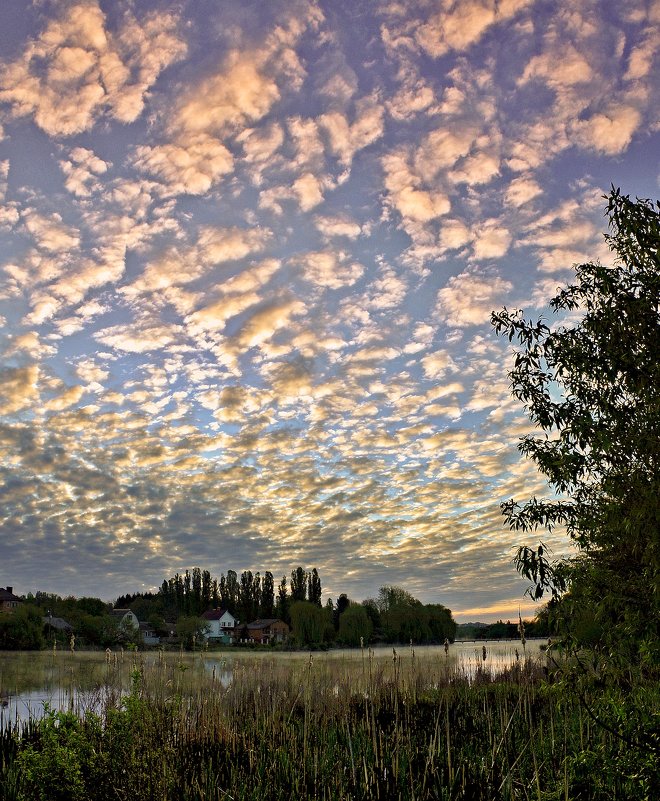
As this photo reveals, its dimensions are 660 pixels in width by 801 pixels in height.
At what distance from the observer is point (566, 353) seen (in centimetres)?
971

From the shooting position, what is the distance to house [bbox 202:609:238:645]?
100762 mm

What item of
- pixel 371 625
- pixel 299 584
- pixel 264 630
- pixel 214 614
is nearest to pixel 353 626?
pixel 371 625

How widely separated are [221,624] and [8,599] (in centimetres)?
3249

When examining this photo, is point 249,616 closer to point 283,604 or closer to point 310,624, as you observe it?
point 283,604

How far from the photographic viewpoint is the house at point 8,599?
312 ft

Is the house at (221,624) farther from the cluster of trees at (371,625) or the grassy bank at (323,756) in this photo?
the grassy bank at (323,756)

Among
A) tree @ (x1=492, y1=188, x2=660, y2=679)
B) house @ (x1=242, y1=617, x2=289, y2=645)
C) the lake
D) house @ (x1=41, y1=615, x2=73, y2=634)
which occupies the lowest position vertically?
house @ (x1=242, y1=617, x2=289, y2=645)

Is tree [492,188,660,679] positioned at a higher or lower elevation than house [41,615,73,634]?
higher

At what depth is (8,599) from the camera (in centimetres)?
10019

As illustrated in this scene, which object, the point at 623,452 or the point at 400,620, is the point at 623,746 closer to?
the point at 623,452

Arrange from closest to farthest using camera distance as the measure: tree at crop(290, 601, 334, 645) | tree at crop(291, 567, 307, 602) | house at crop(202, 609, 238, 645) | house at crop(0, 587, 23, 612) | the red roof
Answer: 1. tree at crop(290, 601, 334, 645)
2. house at crop(0, 587, 23, 612)
3. house at crop(202, 609, 238, 645)
4. the red roof
5. tree at crop(291, 567, 307, 602)

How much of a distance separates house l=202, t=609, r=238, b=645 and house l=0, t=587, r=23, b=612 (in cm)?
2749

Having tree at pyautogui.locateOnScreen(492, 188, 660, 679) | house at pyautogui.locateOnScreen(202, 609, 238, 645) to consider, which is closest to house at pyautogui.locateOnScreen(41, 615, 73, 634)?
house at pyautogui.locateOnScreen(202, 609, 238, 645)

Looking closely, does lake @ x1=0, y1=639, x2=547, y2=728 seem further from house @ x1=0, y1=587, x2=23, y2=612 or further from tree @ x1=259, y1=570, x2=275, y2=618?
tree @ x1=259, y1=570, x2=275, y2=618
